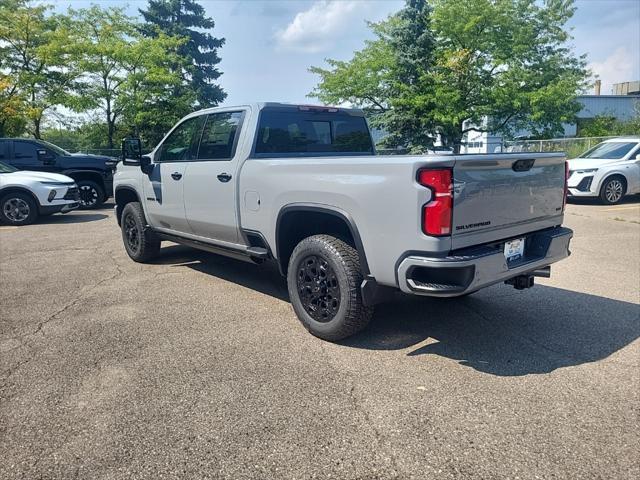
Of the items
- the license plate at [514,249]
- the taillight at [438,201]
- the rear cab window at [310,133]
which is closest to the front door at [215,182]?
the rear cab window at [310,133]

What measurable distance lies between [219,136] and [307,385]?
2.91 m

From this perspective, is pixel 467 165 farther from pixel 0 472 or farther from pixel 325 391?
pixel 0 472

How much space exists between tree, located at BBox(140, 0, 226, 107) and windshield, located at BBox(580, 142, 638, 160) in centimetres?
2710

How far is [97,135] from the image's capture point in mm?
28594

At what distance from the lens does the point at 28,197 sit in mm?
10430

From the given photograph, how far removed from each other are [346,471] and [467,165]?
77.5 inches

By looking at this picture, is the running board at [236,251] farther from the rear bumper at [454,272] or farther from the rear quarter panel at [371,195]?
the rear bumper at [454,272]

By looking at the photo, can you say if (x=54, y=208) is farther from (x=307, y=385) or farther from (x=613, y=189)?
(x=613, y=189)

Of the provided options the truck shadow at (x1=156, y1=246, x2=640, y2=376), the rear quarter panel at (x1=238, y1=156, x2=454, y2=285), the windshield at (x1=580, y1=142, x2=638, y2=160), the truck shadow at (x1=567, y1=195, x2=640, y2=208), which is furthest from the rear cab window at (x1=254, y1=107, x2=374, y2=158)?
the windshield at (x1=580, y1=142, x2=638, y2=160)

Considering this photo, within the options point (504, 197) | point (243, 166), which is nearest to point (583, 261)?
point (504, 197)

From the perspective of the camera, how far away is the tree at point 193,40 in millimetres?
35250

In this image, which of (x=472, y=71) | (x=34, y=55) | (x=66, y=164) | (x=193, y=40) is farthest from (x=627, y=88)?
(x=66, y=164)

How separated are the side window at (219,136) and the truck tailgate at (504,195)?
2.47 m

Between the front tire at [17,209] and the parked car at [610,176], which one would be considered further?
the parked car at [610,176]
